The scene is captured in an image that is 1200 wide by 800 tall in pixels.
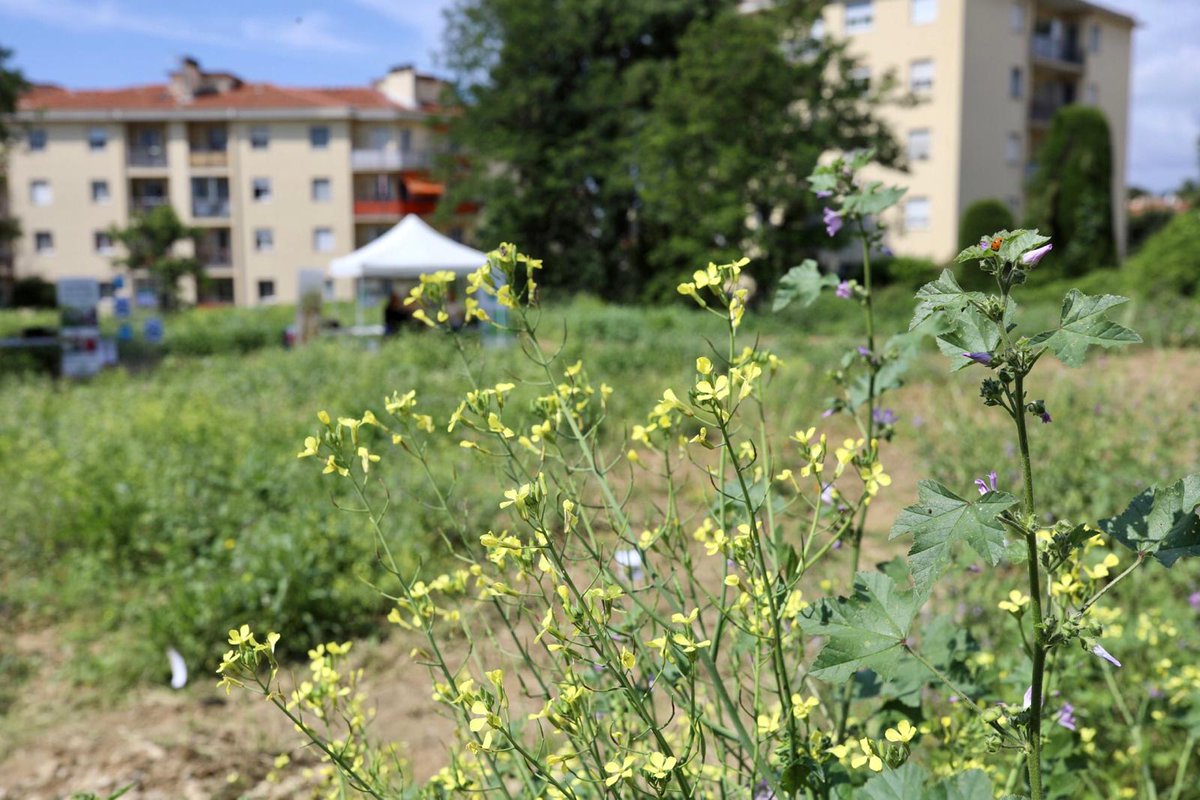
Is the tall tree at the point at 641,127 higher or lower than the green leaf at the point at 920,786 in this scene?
higher

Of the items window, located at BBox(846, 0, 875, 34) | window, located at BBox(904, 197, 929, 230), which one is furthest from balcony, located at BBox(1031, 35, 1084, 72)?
window, located at BBox(904, 197, 929, 230)

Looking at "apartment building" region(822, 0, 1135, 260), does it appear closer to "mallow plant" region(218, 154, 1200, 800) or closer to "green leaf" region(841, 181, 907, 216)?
"green leaf" region(841, 181, 907, 216)

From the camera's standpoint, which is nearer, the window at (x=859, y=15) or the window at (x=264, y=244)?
the window at (x=859, y=15)

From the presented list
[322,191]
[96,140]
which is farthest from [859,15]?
[96,140]

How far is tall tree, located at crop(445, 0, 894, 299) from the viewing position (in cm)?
1836

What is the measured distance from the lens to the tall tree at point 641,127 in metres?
18.4

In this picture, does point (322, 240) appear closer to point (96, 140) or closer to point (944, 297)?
point (96, 140)

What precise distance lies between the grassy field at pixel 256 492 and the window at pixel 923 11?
2133 cm

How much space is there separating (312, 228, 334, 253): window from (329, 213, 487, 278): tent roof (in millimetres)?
23616

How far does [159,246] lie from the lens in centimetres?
3341

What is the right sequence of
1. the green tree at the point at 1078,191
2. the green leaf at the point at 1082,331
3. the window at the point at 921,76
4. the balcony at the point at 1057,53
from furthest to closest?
1. the balcony at the point at 1057,53
2. the window at the point at 921,76
3. the green tree at the point at 1078,191
4. the green leaf at the point at 1082,331

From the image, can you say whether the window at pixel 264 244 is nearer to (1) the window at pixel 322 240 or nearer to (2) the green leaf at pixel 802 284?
(1) the window at pixel 322 240

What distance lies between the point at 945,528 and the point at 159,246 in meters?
36.3

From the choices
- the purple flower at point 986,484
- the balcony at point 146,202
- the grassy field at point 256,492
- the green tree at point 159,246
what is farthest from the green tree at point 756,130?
the balcony at point 146,202
